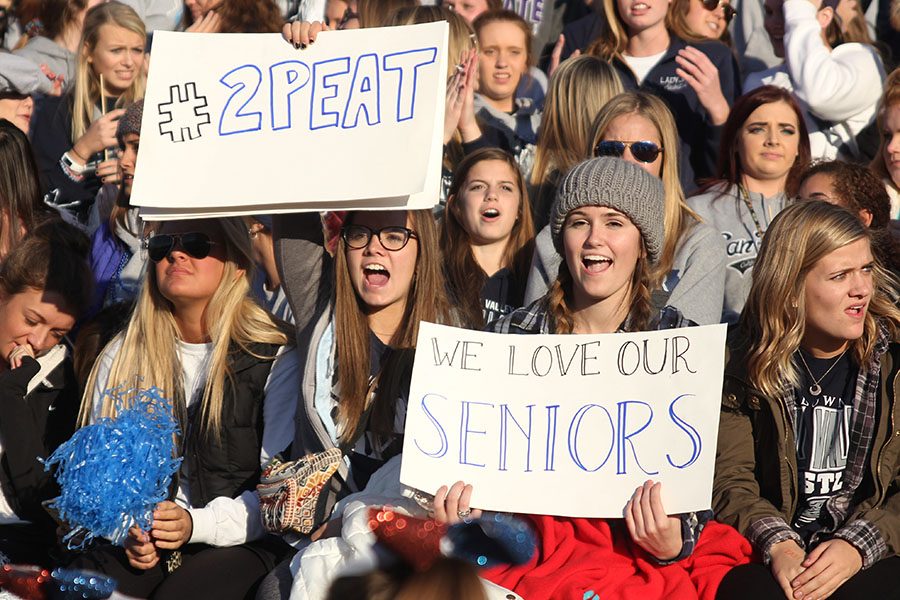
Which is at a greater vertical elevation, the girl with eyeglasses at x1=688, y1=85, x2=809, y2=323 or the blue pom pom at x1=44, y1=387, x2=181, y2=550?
the girl with eyeglasses at x1=688, y1=85, x2=809, y2=323

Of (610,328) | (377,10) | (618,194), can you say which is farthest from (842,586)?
(377,10)

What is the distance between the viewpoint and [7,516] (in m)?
5.14

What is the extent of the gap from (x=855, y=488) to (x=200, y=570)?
221cm

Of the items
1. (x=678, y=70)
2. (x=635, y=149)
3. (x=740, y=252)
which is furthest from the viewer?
(x=678, y=70)

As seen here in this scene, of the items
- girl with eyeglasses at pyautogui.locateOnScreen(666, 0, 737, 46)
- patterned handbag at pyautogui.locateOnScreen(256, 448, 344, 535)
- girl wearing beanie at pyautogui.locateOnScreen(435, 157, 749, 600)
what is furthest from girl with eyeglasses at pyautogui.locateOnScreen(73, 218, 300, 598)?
girl with eyeglasses at pyautogui.locateOnScreen(666, 0, 737, 46)

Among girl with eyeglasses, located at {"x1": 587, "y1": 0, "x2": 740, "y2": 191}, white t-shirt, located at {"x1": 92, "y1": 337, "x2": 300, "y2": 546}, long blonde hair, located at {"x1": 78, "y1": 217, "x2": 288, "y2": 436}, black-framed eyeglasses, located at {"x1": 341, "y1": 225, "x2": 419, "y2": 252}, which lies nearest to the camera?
white t-shirt, located at {"x1": 92, "y1": 337, "x2": 300, "y2": 546}

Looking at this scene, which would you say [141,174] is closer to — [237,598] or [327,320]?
[327,320]

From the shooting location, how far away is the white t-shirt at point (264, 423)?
15.0 ft

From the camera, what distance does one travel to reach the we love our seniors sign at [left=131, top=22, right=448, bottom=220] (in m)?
4.45

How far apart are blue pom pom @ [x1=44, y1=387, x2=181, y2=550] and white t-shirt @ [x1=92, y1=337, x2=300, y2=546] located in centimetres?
27

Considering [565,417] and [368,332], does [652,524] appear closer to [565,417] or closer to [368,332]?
[565,417]

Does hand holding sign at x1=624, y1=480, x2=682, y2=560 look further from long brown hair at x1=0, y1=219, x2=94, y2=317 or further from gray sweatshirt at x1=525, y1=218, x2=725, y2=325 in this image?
long brown hair at x1=0, y1=219, x2=94, y2=317

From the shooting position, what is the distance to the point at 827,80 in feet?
22.0

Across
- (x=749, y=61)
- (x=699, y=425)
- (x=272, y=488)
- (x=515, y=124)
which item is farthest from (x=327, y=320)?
(x=749, y=61)
